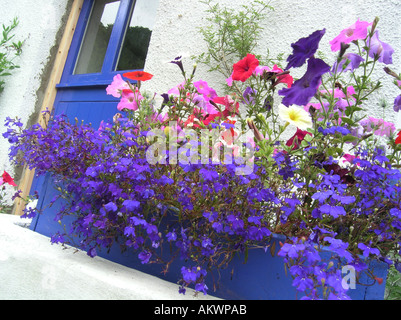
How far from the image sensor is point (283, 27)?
6.75 feet

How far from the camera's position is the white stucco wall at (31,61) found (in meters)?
3.45

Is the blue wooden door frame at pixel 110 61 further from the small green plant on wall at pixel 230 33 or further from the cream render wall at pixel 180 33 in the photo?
the small green plant on wall at pixel 230 33

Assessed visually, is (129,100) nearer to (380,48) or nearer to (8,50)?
(380,48)

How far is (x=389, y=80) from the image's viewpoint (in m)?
1.67

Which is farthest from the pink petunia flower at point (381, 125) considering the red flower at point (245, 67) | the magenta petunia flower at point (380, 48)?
the red flower at point (245, 67)

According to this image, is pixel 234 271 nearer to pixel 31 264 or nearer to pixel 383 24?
pixel 31 264

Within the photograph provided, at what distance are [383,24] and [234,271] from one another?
147 cm

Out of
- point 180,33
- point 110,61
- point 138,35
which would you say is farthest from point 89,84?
point 180,33

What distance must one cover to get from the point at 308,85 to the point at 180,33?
1.62 meters

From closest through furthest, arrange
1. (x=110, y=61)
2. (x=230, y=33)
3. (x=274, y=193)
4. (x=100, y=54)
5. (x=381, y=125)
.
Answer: (x=274, y=193)
(x=381, y=125)
(x=230, y=33)
(x=110, y=61)
(x=100, y=54)

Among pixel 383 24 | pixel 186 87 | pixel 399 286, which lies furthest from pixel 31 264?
pixel 383 24

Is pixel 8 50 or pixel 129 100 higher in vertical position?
pixel 8 50

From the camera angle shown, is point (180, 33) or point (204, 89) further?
point (180, 33)
